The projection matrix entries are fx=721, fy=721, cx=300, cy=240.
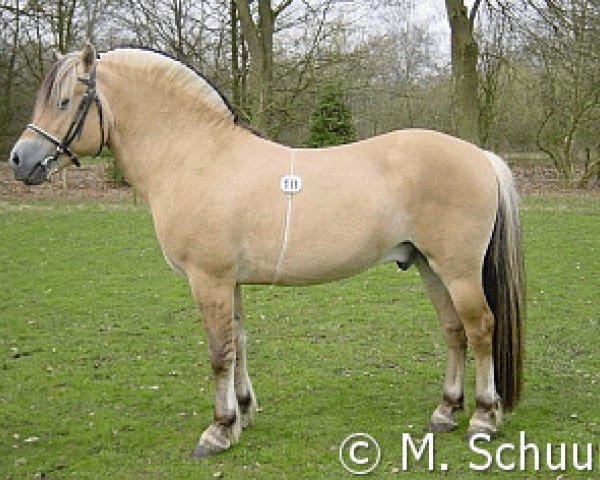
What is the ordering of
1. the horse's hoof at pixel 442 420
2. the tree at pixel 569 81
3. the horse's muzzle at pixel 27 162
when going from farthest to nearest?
the tree at pixel 569 81 → the horse's hoof at pixel 442 420 → the horse's muzzle at pixel 27 162

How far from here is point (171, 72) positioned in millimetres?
4234

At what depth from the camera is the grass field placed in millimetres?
4168

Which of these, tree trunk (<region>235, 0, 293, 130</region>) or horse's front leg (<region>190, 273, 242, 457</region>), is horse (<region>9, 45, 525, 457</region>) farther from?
tree trunk (<region>235, 0, 293, 130</region>)

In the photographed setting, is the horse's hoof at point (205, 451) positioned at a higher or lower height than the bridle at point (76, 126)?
lower

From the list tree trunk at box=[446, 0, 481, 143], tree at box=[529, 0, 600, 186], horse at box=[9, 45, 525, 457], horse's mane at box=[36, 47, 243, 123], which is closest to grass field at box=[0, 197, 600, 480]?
horse at box=[9, 45, 525, 457]

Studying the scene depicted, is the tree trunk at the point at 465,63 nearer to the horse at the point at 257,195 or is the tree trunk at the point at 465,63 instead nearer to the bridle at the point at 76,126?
the horse at the point at 257,195

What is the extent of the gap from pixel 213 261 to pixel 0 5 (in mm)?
20333

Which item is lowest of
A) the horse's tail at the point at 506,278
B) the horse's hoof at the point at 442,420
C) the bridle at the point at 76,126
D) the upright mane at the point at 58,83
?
the horse's hoof at the point at 442,420

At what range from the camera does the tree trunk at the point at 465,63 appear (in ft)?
53.6

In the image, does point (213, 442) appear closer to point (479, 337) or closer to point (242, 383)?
point (242, 383)

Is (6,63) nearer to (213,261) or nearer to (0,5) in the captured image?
(0,5)

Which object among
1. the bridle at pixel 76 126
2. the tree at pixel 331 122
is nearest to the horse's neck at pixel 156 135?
the bridle at pixel 76 126

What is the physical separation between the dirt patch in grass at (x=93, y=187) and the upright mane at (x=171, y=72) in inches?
619

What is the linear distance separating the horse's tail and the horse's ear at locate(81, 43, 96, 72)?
7.90ft
